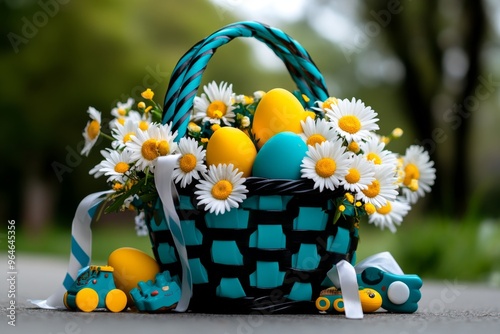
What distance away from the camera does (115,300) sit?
4.82 feet

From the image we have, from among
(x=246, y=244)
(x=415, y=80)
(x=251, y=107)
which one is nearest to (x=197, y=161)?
(x=246, y=244)

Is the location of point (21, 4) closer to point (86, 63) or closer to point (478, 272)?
point (86, 63)

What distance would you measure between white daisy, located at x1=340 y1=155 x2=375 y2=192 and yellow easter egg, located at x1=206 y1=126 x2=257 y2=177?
204 millimetres

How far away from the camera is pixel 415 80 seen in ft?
22.1

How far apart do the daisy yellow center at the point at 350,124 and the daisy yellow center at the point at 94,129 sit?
61 cm

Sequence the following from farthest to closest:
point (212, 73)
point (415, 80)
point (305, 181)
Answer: point (212, 73) → point (415, 80) → point (305, 181)

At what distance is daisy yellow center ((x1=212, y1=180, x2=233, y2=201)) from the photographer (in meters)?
1.33

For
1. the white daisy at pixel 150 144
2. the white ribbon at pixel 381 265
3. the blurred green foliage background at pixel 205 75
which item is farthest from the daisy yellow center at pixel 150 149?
the blurred green foliage background at pixel 205 75

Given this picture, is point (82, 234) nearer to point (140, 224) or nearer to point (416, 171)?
point (140, 224)

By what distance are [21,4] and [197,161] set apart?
7.87 m

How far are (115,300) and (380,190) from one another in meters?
0.62
